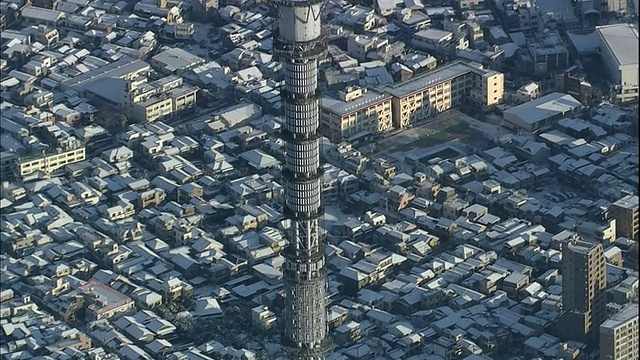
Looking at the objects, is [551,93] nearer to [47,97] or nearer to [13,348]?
[47,97]

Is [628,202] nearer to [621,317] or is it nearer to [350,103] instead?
[621,317]

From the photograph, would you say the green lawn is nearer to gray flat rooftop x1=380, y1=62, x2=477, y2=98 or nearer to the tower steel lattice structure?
gray flat rooftop x1=380, y1=62, x2=477, y2=98

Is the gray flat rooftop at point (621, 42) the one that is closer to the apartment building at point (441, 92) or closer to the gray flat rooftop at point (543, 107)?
the gray flat rooftop at point (543, 107)

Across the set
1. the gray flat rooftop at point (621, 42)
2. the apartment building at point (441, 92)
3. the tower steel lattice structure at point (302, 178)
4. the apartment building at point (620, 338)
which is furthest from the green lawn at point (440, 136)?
the tower steel lattice structure at point (302, 178)

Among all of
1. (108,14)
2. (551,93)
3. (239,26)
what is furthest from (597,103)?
(108,14)

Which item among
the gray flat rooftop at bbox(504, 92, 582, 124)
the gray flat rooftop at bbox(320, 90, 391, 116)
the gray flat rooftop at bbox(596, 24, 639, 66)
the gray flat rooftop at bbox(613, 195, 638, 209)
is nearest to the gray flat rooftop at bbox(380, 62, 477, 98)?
the gray flat rooftop at bbox(320, 90, 391, 116)
